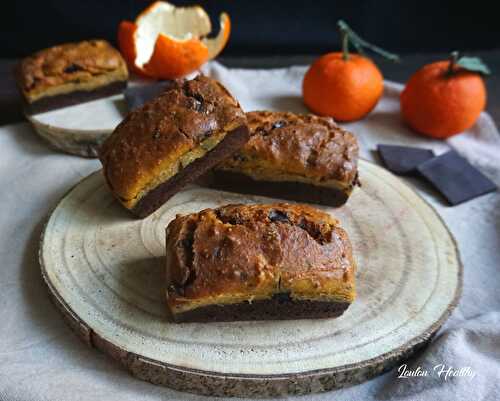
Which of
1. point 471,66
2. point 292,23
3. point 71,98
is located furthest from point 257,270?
point 292,23

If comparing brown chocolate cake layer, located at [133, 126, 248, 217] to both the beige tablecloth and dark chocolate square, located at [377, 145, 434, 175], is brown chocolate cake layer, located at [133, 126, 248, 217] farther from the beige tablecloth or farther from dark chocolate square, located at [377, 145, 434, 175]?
dark chocolate square, located at [377, 145, 434, 175]

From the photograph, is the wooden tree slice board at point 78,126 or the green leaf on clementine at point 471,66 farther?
the green leaf on clementine at point 471,66

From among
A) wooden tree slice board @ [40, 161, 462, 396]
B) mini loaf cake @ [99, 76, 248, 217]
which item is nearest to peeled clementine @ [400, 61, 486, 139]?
wooden tree slice board @ [40, 161, 462, 396]

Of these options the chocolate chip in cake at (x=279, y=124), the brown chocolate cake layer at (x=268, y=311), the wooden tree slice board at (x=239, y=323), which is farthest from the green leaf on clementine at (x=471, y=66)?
the brown chocolate cake layer at (x=268, y=311)

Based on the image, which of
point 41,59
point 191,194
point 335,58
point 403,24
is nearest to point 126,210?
point 191,194

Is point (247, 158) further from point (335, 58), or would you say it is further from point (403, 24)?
point (403, 24)

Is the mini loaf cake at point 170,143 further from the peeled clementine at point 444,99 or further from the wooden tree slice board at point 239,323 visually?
the peeled clementine at point 444,99
